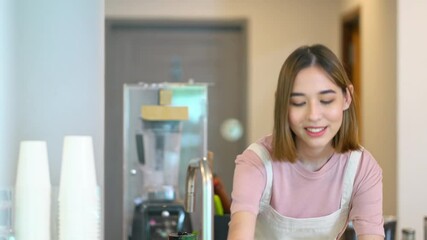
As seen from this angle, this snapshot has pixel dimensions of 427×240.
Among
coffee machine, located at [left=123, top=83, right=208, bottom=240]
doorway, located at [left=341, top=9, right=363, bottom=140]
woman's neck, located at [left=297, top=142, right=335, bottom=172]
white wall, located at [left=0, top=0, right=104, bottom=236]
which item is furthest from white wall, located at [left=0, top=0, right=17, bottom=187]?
doorway, located at [left=341, top=9, right=363, bottom=140]

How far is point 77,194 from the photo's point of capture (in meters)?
0.65

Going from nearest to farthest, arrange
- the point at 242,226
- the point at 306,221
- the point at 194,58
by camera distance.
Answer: the point at 242,226, the point at 306,221, the point at 194,58

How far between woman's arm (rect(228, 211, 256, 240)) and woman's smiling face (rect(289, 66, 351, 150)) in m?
0.13

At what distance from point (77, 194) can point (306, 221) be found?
13.9 inches

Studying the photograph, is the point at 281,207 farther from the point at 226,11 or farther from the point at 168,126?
the point at 226,11

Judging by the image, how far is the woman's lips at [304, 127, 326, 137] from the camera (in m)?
0.76

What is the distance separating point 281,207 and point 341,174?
10 centimetres

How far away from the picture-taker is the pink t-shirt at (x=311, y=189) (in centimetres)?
78

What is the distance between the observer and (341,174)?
83cm

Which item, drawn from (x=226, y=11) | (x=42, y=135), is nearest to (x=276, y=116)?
(x=42, y=135)

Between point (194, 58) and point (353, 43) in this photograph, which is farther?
point (194, 58)

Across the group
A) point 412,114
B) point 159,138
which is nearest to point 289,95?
point 412,114

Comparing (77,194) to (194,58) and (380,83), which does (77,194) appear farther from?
(194,58)

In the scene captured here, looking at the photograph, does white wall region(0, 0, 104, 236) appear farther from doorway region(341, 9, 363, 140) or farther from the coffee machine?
doorway region(341, 9, 363, 140)
